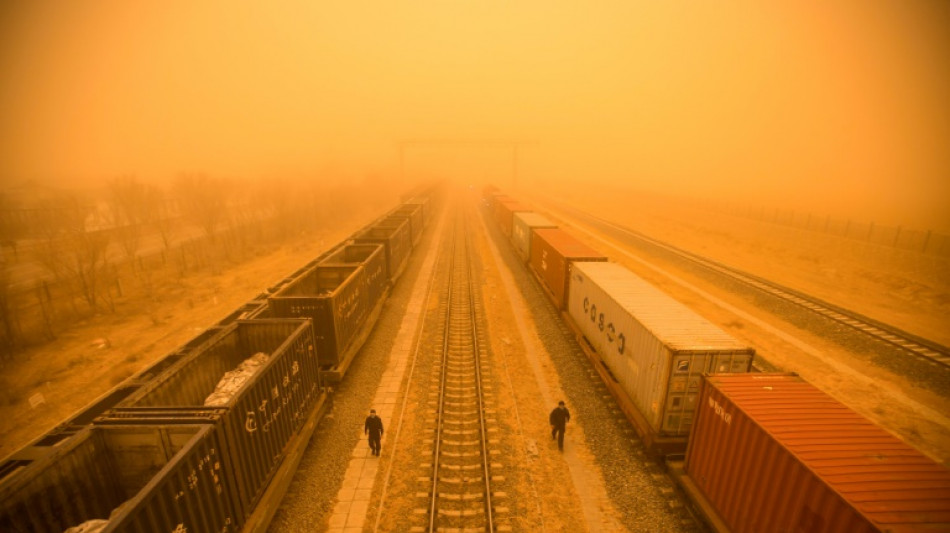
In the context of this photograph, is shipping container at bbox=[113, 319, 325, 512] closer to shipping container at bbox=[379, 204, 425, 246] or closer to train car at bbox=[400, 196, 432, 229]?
shipping container at bbox=[379, 204, 425, 246]

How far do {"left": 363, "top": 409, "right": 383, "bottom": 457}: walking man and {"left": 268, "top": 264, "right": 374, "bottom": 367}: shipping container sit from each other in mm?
4432

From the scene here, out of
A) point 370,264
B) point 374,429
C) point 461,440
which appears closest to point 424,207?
point 370,264

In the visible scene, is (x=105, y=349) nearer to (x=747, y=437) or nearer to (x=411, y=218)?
(x=411, y=218)

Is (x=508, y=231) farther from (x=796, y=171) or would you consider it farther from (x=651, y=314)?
(x=796, y=171)

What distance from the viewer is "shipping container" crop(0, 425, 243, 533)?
610cm

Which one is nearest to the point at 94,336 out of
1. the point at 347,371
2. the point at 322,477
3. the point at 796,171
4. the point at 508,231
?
the point at 347,371

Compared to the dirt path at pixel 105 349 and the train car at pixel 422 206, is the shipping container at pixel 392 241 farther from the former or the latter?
the train car at pixel 422 206

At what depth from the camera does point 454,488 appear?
36.8 ft

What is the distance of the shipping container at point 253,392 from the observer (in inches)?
343

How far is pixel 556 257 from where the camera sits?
73.2ft

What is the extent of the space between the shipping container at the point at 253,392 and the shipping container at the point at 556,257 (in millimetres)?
12961

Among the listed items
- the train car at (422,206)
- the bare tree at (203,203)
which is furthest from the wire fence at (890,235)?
the bare tree at (203,203)

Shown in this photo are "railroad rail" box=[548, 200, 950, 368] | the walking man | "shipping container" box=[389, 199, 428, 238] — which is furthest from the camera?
"shipping container" box=[389, 199, 428, 238]

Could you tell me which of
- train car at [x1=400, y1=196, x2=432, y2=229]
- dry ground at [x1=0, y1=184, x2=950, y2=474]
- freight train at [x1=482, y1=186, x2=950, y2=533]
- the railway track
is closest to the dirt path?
dry ground at [x1=0, y1=184, x2=950, y2=474]
